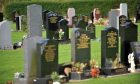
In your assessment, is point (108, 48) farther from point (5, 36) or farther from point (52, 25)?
point (52, 25)

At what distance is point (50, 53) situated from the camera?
10.1 meters

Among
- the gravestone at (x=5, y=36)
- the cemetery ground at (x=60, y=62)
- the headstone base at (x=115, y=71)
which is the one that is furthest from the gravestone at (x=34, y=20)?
the gravestone at (x=5, y=36)

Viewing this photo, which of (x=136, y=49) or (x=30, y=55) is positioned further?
(x=136, y=49)

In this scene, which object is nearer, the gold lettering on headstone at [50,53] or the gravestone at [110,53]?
the gold lettering on headstone at [50,53]

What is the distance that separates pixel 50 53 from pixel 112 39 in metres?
2.14

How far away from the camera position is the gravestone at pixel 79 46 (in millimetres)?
11273

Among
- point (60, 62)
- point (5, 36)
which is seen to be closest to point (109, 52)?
point (60, 62)

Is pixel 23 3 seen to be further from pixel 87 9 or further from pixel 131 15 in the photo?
pixel 131 15

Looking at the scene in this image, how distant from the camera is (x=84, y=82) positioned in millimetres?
10688

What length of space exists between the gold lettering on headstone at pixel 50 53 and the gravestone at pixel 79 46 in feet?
3.73

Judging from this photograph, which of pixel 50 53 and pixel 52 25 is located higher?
pixel 52 25

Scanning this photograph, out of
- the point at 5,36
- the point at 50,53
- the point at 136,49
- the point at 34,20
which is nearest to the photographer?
the point at 50,53

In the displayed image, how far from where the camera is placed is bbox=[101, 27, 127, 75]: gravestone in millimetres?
11531

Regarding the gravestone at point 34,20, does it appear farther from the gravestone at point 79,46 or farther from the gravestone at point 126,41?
the gravestone at point 126,41
